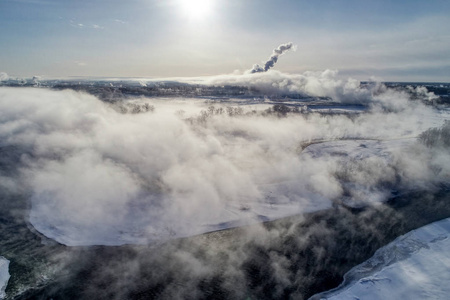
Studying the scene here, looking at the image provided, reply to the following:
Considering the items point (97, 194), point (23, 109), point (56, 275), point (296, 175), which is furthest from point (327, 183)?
point (23, 109)

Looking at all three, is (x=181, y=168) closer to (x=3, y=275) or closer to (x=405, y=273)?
(x=3, y=275)

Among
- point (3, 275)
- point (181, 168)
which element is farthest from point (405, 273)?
point (3, 275)

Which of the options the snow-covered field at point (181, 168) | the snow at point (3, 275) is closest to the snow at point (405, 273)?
the snow-covered field at point (181, 168)

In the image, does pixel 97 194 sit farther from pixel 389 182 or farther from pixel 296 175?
pixel 389 182

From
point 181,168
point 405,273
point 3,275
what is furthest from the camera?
point 181,168

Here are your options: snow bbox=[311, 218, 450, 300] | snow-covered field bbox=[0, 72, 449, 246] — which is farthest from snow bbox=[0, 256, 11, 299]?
snow bbox=[311, 218, 450, 300]

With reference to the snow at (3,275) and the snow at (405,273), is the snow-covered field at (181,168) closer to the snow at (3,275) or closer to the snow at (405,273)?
the snow at (3,275)

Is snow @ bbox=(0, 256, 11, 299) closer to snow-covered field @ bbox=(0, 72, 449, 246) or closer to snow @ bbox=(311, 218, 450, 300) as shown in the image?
snow-covered field @ bbox=(0, 72, 449, 246)
